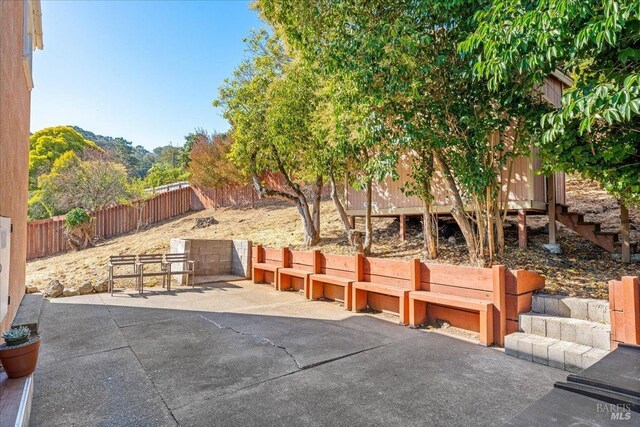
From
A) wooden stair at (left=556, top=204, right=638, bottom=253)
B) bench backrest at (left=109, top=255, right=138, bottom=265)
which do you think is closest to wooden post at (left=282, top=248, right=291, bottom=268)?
bench backrest at (left=109, top=255, right=138, bottom=265)

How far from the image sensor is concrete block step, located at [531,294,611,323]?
3401 millimetres

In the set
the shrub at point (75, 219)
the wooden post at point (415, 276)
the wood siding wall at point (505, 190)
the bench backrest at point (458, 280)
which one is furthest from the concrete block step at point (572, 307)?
the shrub at point (75, 219)

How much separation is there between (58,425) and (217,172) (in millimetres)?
14865

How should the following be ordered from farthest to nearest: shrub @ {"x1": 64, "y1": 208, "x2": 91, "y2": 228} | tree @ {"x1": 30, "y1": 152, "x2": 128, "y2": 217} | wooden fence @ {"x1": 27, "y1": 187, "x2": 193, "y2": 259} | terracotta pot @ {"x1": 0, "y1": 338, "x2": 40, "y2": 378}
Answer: tree @ {"x1": 30, "y1": 152, "x2": 128, "y2": 217}
wooden fence @ {"x1": 27, "y1": 187, "x2": 193, "y2": 259}
shrub @ {"x1": 64, "y1": 208, "x2": 91, "y2": 228}
terracotta pot @ {"x1": 0, "y1": 338, "x2": 40, "y2": 378}

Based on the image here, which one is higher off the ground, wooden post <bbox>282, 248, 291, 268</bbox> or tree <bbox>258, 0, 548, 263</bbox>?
tree <bbox>258, 0, 548, 263</bbox>

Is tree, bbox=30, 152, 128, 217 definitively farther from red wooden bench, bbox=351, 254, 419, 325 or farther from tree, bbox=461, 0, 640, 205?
tree, bbox=461, 0, 640, 205

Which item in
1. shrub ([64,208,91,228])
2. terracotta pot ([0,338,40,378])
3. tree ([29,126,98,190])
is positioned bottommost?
terracotta pot ([0,338,40,378])

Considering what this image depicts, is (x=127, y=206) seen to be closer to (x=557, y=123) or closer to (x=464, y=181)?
(x=464, y=181)

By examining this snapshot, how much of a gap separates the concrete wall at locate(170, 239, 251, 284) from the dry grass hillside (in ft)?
3.08

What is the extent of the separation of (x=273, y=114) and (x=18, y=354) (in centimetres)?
616

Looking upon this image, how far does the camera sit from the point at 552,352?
3309 mm

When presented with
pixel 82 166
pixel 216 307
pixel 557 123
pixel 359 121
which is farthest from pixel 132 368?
pixel 82 166

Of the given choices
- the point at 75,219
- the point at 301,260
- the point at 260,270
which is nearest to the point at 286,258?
the point at 301,260

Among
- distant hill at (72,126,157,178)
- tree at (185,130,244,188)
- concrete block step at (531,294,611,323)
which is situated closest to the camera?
concrete block step at (531,294,611,323)
